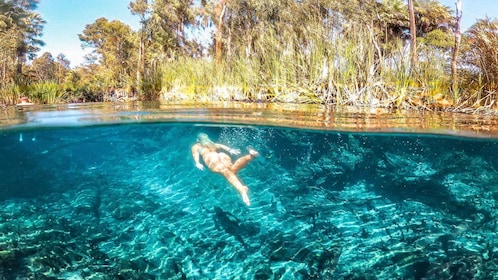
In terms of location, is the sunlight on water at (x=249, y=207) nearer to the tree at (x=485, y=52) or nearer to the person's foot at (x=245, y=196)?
the person's foot at (x=245, y=196)

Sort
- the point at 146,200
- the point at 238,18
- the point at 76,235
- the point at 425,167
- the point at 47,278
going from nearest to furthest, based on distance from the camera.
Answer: the point at 47,278, the point at 76,235, the point at 146,200, the point at 425,167, the point at 238,18

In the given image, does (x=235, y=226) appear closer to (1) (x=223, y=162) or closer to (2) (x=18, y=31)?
(1) (x=223, y=162)

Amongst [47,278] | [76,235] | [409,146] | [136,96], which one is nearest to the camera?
[47,278]

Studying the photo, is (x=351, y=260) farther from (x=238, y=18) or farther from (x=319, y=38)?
(x=238, y=18)

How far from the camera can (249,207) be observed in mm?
6480

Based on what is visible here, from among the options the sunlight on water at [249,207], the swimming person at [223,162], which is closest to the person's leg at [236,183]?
the swimming person at [223,162]

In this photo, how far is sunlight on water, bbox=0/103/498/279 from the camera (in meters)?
5.12

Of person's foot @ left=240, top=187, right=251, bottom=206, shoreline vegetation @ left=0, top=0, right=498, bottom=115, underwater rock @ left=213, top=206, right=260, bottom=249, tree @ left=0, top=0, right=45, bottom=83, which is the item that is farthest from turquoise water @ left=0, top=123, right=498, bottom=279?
tree @ left=0, top=0, right=45, bottom=83

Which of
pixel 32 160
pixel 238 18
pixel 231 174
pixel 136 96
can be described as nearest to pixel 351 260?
pixel 231 174

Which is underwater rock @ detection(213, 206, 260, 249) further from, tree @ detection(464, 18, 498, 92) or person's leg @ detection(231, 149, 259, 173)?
tree @ detection(464, 18, 498, 92)

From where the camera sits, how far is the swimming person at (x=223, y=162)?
6.05 metres

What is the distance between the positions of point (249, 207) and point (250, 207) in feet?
0.06

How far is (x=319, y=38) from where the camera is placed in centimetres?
1014

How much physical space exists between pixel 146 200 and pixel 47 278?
2108mm
